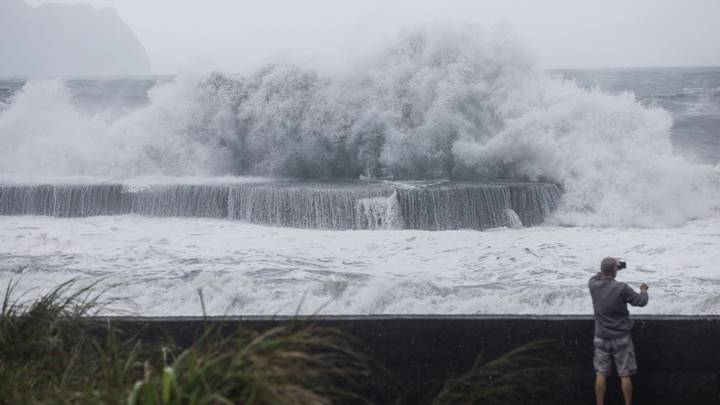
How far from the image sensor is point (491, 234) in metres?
12.7

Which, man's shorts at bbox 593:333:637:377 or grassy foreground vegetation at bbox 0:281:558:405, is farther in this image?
man's shorts at bbox 593:333:637:377

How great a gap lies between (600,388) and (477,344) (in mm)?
814

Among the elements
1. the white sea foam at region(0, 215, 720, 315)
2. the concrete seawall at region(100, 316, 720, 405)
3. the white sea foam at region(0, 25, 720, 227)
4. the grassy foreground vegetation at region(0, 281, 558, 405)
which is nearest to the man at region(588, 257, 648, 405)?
the concrete seawall at region(100, 316, 720, 405)

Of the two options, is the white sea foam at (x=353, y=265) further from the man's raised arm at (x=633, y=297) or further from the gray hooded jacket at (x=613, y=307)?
the man's raised arm at (x=633, y=297)

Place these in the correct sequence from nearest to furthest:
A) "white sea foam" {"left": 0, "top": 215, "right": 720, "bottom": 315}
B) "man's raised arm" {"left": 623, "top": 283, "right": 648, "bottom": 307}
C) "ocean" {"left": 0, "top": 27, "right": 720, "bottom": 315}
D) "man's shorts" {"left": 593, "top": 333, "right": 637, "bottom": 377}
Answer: "man's shorts" {"left": 593, "top": 333, "right": 637, "bottom": 377} < "man's raised arm" {"left": 623, "top": 283, "right": 648, "bottom": 307} < "white sea foam" {"left": 0, "top": 215, "right": 720, "bottom": 315} < "ocean" {"left": 0, "top": 27, "right": 720, "bottom": 315}

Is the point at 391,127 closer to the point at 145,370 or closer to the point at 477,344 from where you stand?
the point at 477,344

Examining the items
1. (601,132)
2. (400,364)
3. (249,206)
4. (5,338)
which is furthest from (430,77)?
(5,338)

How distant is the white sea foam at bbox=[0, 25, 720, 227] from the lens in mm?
16719

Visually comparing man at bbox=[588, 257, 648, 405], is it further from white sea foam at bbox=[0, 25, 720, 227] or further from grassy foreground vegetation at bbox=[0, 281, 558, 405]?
white sea foam at bbox=[0, 25, 720, 227]

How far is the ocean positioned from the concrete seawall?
347cm

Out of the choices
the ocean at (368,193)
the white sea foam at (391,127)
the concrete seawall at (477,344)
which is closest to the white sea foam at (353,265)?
the ocean at (368,193)

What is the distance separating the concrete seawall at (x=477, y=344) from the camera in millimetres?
4508

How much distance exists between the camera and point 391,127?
714 inches

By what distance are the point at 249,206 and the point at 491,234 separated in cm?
490
